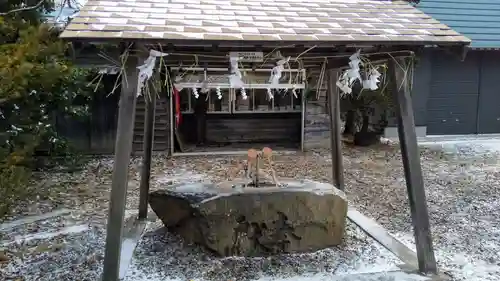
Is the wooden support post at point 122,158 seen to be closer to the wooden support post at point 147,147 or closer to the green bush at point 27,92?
the green bush at point 27,92

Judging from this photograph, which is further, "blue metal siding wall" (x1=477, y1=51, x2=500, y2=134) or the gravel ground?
"blue metal siding wall" (x1=477, y1=51, x2=500, y2=134)

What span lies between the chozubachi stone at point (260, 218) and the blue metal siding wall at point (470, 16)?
33.0 ft

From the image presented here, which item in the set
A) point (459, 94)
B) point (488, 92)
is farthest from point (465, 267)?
point (488, 92)

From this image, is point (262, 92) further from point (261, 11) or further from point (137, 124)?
point (261, 11)

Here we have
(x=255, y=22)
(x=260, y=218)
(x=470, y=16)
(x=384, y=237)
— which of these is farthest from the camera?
Result: (x=470, y=16)

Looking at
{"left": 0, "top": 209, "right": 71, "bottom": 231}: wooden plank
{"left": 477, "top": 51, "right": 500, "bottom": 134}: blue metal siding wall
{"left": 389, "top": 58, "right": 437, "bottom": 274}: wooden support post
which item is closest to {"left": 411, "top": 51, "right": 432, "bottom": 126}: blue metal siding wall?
{"left": 477, "top": 51, "right": 500, "bottom": 134}: blue metal siding wall

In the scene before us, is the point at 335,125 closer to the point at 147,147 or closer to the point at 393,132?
the point at 147,147

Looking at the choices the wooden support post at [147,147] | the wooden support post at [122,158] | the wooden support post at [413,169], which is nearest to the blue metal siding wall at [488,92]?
the wooden support post at [413,169]

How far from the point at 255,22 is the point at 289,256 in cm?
218

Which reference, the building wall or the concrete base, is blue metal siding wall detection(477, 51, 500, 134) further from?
the concrete base

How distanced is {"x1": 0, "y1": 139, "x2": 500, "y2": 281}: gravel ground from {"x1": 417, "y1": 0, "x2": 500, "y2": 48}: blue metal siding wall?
4770 millimetres

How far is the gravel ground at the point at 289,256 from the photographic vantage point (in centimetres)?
407

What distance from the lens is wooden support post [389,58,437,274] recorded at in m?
3.96

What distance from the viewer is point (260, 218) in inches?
169
